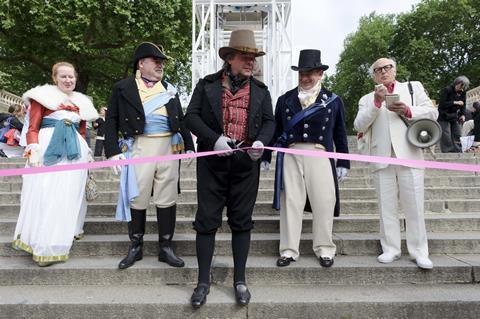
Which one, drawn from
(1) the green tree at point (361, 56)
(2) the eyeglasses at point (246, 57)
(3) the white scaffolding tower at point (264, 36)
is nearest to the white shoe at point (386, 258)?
(2) the eyeglasses at point (246, 57)

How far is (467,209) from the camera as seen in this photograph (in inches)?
229

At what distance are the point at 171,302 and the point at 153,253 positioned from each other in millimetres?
1015

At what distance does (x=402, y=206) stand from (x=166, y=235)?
2.36 m

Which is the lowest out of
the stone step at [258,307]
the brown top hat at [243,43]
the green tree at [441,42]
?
the stone step at [258,307]

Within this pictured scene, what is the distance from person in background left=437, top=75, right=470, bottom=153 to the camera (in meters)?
9.07

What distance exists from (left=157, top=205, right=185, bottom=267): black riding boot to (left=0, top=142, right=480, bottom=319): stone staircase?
0.09 m

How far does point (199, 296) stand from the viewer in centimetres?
336

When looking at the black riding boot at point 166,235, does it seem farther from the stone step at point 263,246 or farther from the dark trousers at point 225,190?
the dark trousers at point 225,190

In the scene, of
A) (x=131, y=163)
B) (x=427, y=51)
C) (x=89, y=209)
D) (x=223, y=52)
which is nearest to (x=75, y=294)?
(x=131, y=163)

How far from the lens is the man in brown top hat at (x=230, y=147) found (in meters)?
3.36

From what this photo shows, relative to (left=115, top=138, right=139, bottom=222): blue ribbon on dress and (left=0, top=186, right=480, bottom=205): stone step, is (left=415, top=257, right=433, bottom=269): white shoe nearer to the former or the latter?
(left=0, top=186, right=480, bottom=205): stone step

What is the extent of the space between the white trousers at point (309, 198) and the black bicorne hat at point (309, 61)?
0.74 metres

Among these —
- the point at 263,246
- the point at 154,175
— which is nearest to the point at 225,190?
the point at 154,175

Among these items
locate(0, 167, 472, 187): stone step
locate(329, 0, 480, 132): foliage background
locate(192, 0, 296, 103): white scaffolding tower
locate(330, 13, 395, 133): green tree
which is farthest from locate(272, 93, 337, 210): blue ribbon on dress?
locate(330, 13, 395, 133): green tree
